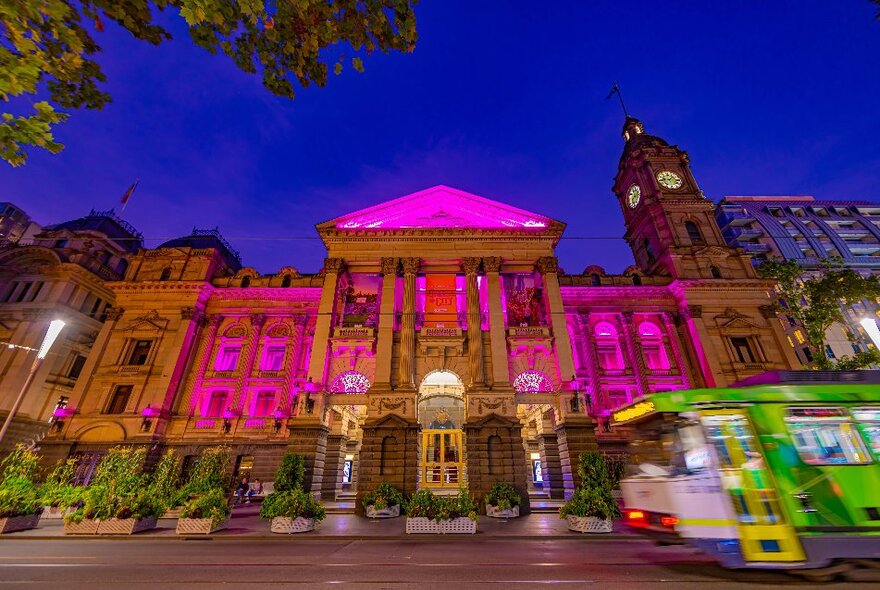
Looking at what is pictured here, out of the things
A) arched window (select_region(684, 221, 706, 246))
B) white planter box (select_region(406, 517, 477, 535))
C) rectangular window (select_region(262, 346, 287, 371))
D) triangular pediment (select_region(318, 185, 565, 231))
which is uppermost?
arched window (select_region(684, 221, 706, 246))

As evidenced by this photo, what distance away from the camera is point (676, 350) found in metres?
30.5

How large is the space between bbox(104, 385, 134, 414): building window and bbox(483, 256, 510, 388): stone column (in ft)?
92.2

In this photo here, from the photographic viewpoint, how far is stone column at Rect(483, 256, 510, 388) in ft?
78.2

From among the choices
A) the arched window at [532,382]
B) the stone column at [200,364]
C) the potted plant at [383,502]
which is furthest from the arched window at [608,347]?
the stone column at [200,364]

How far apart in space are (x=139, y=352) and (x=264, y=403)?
456 inches

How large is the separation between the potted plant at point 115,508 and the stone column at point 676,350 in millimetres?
34111

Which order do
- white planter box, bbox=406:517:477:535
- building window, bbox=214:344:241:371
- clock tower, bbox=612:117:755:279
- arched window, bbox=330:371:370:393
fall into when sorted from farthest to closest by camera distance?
clock tower, bbox=612:117:755:279 → building window, bbox=214:344:241:371 → arched window, bbox=330:371:370:393 → white planter box, bbox=406:517:477:535

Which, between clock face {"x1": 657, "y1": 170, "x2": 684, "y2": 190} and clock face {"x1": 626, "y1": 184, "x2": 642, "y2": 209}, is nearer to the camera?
clock face {"x1": 657, "y1": 170, "x2": 684, "y2": 190}

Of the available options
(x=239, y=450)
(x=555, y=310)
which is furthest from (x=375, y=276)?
(x=239, y=450)

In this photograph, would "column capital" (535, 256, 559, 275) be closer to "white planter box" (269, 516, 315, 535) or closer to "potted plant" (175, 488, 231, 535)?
"white planter box" (269, 516, 315, 535)

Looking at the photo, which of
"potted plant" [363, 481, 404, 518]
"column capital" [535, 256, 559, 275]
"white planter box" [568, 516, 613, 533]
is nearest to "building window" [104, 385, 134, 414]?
"potted plant" [363, 481, 404, 518]

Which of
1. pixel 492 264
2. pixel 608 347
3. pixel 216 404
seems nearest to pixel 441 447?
pixel 492 264

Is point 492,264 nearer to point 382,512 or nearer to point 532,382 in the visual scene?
point 532,382

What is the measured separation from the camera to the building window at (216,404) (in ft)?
94.5
